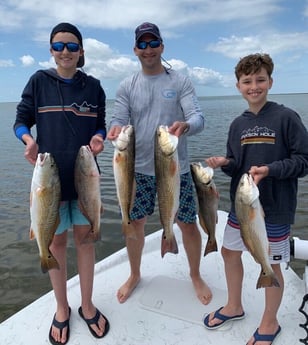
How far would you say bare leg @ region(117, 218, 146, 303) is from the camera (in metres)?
4.27

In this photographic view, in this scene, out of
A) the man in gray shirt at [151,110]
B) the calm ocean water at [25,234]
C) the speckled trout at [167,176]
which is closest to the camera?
the speckled trout at [167,176]

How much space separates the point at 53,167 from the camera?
125 inches

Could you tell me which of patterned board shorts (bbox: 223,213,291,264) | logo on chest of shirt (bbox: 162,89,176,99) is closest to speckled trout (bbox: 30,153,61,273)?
logo on chest of shirt (bbox: 162,89,176,99)

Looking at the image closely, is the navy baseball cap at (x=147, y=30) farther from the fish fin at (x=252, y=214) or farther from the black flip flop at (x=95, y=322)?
the black flip flop at (x=95, y=322)

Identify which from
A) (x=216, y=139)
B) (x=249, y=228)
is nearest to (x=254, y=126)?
(x=249, y=228)

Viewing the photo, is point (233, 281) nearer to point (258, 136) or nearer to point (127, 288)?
point (127, 288)

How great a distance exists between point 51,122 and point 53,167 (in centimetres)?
51

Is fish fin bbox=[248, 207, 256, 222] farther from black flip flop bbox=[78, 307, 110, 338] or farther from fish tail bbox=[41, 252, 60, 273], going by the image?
black flip flop bbox=[78, 307, 110, 338]

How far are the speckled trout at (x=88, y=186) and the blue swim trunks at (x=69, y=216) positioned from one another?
217 millimetres

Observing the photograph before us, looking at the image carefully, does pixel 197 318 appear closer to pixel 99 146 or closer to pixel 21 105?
pixel 99 146

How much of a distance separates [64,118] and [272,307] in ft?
8.75

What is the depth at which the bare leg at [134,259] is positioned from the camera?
427 cm

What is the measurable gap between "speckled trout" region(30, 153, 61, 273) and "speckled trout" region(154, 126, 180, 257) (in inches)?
36.6

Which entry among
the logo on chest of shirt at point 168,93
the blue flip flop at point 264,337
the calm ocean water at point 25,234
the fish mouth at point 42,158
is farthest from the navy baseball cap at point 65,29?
the calm ocean water at point 25,234
